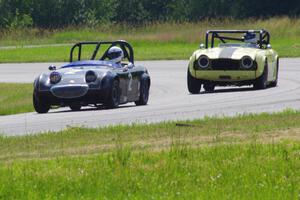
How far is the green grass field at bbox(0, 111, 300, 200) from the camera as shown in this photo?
35.6 feet

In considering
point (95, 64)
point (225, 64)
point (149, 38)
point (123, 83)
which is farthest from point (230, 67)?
point (149, 38)

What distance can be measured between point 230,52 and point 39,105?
6180mm

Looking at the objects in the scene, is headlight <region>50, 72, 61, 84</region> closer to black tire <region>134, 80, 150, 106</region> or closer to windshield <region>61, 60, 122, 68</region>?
windshield <region>61, 60, 122, 68</region>

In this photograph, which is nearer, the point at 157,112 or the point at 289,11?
the point at 157,112

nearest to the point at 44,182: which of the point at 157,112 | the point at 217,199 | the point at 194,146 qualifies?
the point at 217,199

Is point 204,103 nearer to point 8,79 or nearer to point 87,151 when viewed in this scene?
point 87,151

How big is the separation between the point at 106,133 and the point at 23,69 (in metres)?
27.1

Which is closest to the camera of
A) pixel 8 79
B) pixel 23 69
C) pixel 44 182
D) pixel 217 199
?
pixel 217 199

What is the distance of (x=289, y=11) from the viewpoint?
80.4m

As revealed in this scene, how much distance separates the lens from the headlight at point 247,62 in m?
26.0

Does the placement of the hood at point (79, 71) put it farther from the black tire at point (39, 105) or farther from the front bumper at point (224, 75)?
the front bumper at point (224, 75)

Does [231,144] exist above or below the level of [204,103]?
above

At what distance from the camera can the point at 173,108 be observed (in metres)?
21.7

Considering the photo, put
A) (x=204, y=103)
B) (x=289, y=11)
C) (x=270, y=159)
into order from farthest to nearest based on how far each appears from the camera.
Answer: (x=289, y=11)
(x=204, y=103)
(x=270, y=159)
